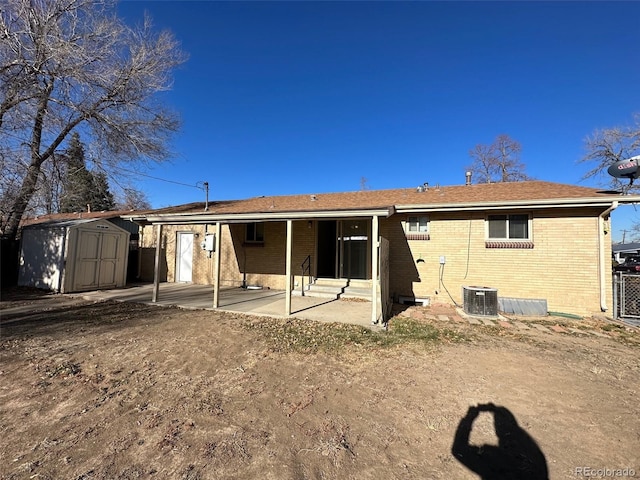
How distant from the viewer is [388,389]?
3535 millimetres

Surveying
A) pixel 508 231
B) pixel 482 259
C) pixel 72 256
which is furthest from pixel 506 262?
pixel 72 256

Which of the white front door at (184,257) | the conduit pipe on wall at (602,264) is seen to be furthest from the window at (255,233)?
the conduit pipe on wall at (602,264)

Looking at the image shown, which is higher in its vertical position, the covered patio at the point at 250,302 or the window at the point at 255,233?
the window at the point at 255,233

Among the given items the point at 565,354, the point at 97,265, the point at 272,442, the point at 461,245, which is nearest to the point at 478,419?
the point at 272,442

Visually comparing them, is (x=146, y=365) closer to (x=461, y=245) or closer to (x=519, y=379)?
(x=519, y=379)

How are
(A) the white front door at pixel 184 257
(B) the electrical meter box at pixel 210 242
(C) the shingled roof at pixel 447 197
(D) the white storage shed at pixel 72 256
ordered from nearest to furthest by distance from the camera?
(C) the shingled roof at pixel 447 197
(D) the white storage shed at pixel 72 256
(B) the electrical meter box at pixel 210 242
(A) the white front door at pixel 184 257

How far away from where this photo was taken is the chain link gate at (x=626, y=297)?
23.2 ft

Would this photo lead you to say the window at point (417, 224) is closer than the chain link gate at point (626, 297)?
No

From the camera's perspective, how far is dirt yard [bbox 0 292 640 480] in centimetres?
226

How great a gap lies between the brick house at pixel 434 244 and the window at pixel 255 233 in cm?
4

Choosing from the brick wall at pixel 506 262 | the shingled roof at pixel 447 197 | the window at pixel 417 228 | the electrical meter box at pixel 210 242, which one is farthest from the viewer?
the electrical meter box at pixel 210 242

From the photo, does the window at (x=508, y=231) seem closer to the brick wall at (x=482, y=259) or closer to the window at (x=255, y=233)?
the brick wall at (x=482, y=259)

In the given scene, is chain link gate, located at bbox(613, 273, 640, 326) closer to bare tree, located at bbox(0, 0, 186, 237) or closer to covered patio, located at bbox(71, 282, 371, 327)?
covered patio, located at bbox(71, 282, 371, 327)

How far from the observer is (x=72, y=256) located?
378 inches
